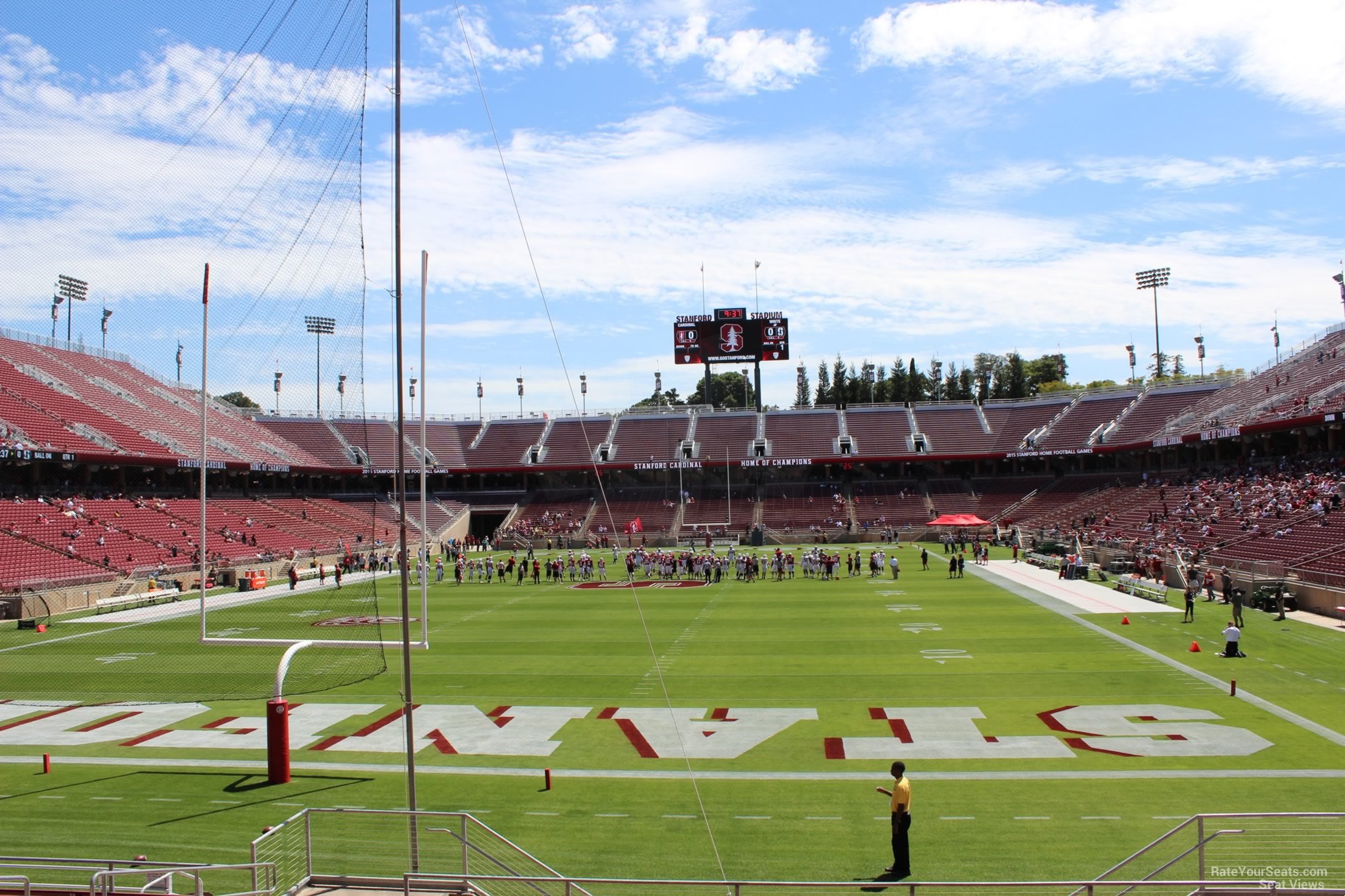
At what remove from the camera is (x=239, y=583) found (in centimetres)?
3606

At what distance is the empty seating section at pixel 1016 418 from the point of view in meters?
72.9

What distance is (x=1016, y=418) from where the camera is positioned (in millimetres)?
75875

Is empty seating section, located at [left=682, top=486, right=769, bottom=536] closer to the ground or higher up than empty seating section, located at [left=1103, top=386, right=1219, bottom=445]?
closer to the ground

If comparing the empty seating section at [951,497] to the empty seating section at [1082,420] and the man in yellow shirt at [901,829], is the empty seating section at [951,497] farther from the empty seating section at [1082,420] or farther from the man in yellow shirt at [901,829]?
the man in yellow shirt at [901,829]

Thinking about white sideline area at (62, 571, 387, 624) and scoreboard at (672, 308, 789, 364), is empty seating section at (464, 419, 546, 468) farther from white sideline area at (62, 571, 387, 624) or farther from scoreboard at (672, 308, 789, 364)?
white sideline area at (62, 571, 387, 624)

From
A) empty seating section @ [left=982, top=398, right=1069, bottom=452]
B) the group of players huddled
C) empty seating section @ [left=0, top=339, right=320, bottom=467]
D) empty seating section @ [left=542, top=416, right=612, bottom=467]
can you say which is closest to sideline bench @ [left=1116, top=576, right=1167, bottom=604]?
the group of players huddled

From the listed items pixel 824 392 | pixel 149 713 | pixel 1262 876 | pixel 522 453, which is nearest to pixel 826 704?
pixel 1262 876

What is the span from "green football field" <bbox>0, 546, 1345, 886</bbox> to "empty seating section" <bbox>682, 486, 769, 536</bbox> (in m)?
39.6

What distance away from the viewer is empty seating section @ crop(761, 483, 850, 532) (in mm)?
65938

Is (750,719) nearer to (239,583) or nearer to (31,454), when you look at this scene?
(239,583)

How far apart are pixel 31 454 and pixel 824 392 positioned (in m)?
92.7

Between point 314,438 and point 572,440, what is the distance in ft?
66.4

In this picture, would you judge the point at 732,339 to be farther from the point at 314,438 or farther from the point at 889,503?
the point at 314,438

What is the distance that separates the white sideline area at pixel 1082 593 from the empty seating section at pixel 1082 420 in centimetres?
3045
